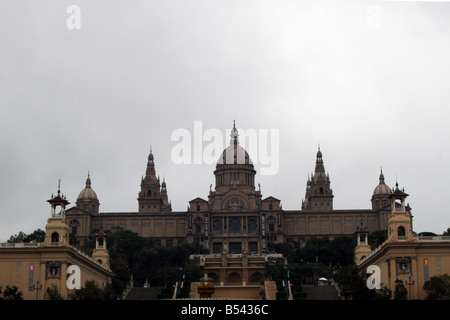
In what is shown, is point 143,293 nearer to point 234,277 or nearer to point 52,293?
point 234,277

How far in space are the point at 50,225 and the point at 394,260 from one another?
33457 millimetres

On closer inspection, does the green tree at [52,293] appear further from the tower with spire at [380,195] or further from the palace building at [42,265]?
the tower with spire at [380,195]

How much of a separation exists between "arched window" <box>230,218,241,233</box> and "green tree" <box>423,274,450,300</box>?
94057mm

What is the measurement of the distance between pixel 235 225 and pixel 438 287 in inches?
3809

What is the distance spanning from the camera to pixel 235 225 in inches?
6644

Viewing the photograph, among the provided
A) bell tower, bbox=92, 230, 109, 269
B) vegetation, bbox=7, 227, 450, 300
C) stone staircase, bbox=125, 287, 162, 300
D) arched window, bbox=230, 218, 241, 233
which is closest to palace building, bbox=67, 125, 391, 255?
arched window, bbox=230, 218, 241, 233

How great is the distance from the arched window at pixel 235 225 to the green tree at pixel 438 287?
3703 inches

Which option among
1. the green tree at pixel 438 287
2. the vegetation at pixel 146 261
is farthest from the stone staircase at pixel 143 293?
the green tree at pixel 438 287

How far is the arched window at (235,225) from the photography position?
552 ft

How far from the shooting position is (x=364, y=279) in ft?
278

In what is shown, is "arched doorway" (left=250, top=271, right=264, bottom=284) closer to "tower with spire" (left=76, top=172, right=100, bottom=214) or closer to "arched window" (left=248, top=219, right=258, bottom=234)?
"arched window" (left=248, top=219, right=258, bottom=234)
